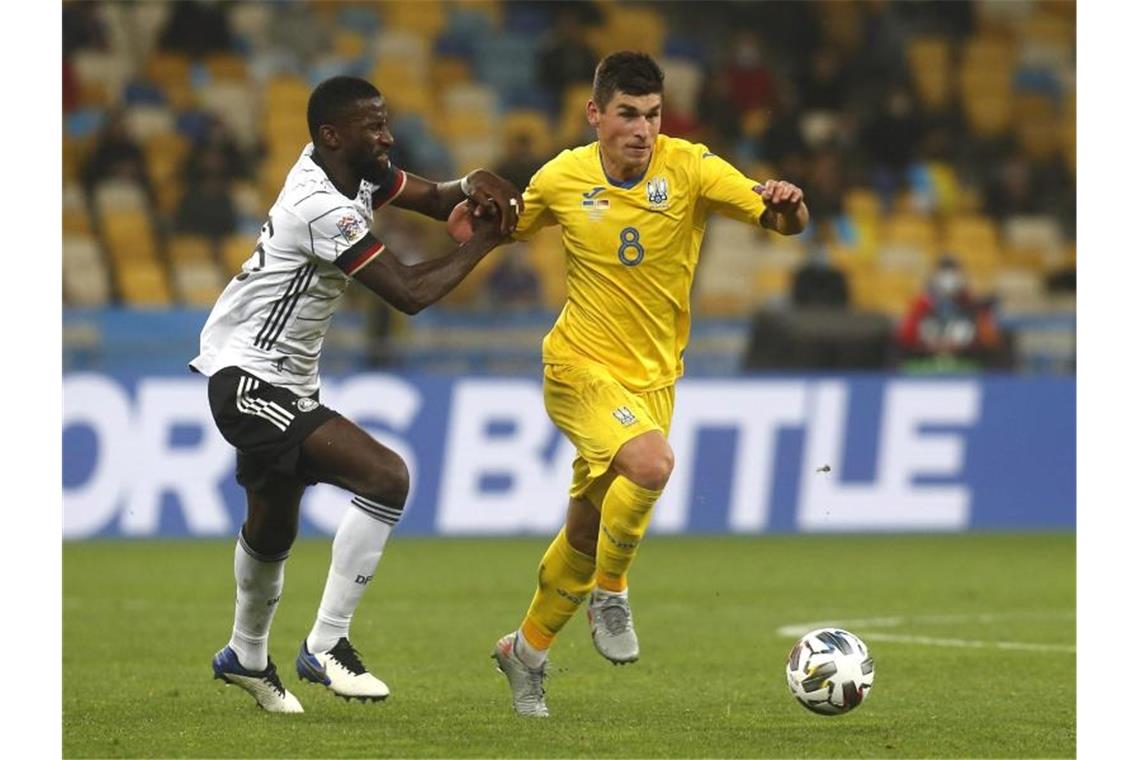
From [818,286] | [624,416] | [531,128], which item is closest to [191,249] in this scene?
[531,128]

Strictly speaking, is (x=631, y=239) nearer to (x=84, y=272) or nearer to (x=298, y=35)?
Answer: (x=84, y=272)

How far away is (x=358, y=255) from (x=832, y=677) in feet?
7.41

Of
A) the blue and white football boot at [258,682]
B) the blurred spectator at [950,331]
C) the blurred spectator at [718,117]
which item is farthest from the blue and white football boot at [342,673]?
the blurred spectator at [718,117]

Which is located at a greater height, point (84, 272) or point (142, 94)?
point (142, 94)

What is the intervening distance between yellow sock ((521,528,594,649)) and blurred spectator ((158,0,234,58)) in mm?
13781

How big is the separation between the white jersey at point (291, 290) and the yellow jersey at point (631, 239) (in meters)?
0.80

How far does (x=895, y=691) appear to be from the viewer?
7.84 metres

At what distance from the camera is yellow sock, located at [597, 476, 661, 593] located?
7074mm

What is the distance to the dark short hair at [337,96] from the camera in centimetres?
697

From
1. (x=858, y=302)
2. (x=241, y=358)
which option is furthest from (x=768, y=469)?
(x=241, y=358)

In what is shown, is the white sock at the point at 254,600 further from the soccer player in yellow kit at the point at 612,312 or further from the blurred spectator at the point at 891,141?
the blurred spectator at the point at 891,141

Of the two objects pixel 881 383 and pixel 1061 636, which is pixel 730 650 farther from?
pixel 881 383

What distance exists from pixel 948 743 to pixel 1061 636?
3543 millimetres

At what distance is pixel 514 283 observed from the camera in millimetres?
17766
